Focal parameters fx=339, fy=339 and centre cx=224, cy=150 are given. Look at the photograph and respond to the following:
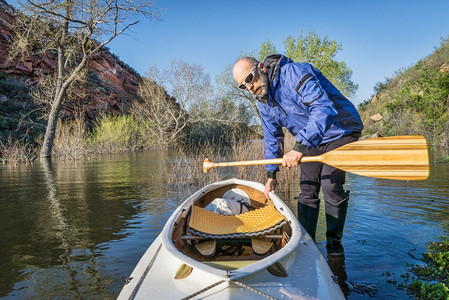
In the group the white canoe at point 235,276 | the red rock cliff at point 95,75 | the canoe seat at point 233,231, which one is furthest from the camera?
the red rock cliff at point 95,75

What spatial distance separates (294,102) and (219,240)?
4.31 feet

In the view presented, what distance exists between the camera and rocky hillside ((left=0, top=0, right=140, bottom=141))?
22328 mm

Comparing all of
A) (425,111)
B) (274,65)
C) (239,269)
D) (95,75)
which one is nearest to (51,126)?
(274,65)

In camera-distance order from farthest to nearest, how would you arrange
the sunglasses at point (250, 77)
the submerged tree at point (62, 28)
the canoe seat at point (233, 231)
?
the submerged tree at point (62, 28) < the sunglasses at point (250, 77) < the canoe seat at point (233, 231)

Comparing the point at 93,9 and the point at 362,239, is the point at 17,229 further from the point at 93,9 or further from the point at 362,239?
the point at 93,9

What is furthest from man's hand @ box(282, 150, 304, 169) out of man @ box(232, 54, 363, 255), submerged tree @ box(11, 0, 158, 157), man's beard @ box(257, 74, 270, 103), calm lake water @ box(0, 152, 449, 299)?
submerged tree @ box(11, 0, 158, 157)

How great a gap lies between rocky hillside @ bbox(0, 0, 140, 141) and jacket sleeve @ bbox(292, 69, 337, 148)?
45.3ft

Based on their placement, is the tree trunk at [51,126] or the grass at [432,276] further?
the tree trunk at [51,126]

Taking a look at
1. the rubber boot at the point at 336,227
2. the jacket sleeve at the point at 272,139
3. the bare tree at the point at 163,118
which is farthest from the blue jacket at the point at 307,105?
the bare tree at the point at 163,118

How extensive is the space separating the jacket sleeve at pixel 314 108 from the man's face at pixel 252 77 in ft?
1.07

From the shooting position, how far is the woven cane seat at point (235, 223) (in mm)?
2723

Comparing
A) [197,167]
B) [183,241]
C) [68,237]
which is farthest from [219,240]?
[197,167]

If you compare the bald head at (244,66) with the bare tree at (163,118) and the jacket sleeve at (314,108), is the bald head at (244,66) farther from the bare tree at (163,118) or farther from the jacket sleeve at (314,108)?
the bare tree at (163,118)

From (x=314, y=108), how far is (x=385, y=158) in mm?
859
